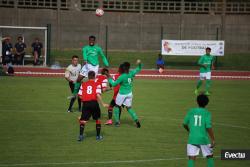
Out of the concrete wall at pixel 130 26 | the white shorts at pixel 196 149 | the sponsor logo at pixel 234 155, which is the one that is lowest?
the sponsor logo at pixel 234 155

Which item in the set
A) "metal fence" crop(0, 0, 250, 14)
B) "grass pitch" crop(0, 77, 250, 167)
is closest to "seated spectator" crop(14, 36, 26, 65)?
"grass pitch" crop(0, 77, 250, 167)

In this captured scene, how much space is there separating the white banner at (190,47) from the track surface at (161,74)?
146cm

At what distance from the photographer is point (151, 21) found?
53.7 metres

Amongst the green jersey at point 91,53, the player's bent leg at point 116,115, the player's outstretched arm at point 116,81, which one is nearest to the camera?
the player's outstretched arm at point 116,81

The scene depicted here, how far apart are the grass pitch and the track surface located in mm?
8626

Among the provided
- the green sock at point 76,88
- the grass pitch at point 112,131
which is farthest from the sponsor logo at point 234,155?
the green sock at point 76,88

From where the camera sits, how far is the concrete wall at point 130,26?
52594 mm

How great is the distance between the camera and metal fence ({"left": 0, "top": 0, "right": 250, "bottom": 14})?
53.3 m

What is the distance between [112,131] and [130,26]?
3447 centimetres

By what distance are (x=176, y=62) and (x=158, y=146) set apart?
101ft

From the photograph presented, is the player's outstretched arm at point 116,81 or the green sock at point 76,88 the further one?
the green sock at point 76,88

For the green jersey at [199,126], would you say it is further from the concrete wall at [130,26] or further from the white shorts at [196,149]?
the concrete wall at [130,26]

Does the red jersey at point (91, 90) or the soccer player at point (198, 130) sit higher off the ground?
the red jersey at point (91, 90)

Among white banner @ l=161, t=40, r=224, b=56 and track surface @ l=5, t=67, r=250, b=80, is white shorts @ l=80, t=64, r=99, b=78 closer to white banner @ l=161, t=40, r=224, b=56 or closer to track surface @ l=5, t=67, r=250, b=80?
track surface @ l=5, t=67, r=250, b=80
